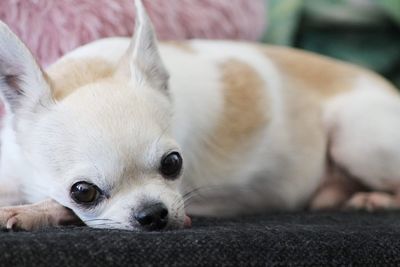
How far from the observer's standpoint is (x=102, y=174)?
3.93 feet

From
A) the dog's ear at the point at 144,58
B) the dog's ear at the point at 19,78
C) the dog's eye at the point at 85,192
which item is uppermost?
the dog's ear at the point at 144,58

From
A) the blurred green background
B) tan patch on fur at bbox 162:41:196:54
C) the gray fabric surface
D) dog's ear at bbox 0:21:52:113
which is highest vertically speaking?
the blurred green background

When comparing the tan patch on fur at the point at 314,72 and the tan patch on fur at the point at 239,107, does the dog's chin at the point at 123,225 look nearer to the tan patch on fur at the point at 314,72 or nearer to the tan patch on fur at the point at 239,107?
the tan patch on fur at the point at 239,107

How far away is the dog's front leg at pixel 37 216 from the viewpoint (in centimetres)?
116

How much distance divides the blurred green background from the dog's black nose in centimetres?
120

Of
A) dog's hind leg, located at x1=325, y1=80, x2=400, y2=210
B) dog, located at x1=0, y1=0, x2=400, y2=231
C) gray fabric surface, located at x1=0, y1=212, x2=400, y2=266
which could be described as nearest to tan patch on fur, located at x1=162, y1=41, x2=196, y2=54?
dog, located at x1=0, y1=0, x2=400, y2=231

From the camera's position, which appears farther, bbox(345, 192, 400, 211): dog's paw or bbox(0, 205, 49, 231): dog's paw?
bbox(345, 192, 400, 211): dog's paw

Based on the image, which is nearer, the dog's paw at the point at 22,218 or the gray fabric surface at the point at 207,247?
the gray fabric surface at the point at 207,247

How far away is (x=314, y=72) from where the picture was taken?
1911 mm

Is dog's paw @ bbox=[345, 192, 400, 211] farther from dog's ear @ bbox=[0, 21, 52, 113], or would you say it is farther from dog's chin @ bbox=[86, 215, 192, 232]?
dog's ear @ bbox=[0, 21, 52, 113]

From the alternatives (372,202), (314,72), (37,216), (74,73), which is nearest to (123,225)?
(37,216)

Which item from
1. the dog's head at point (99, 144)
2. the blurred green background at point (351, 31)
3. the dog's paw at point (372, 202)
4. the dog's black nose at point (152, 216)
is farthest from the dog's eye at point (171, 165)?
the blurred green background at point (351, 31)

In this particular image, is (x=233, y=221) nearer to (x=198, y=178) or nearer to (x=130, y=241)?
(x=198, y=178)

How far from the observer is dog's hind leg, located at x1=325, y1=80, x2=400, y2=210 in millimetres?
1781
